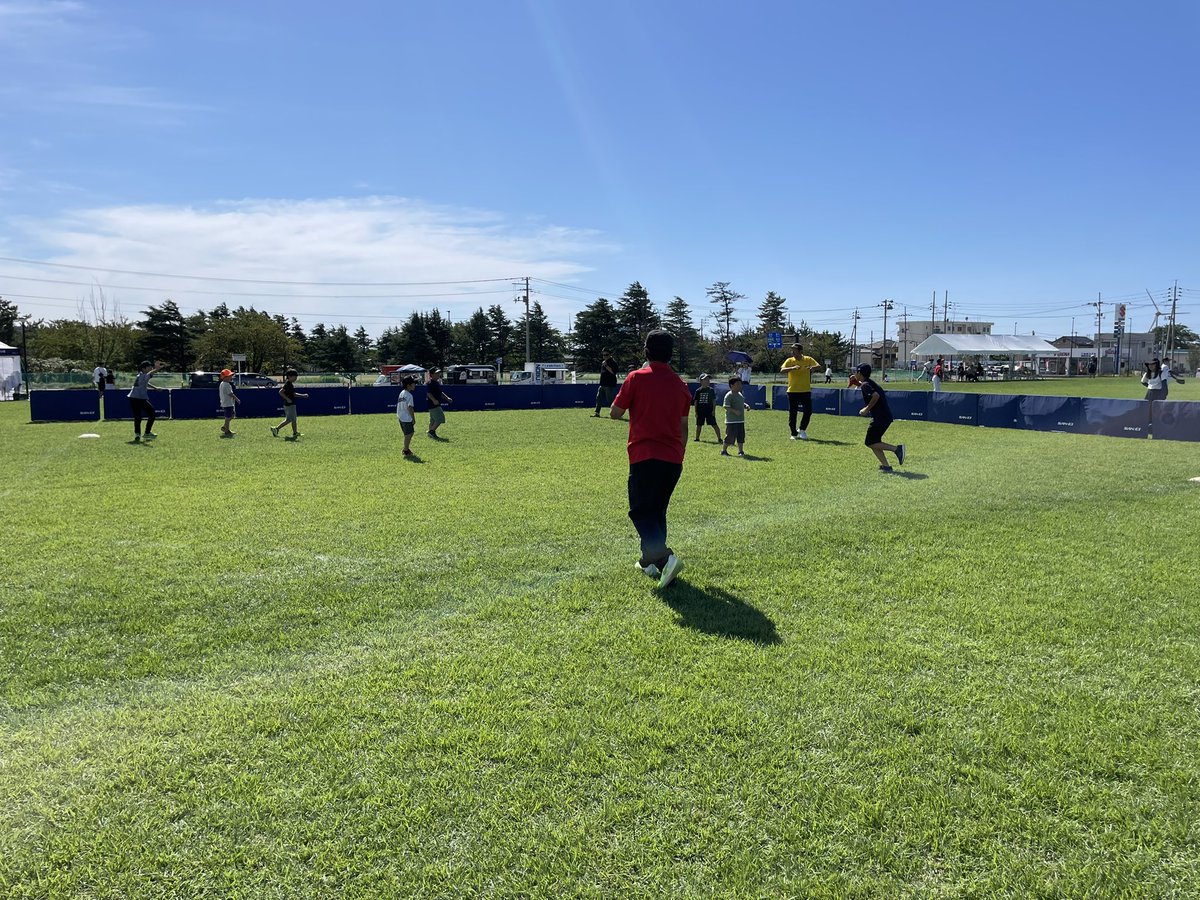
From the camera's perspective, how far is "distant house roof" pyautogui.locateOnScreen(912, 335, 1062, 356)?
221 feet

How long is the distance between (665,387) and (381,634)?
2.70 m

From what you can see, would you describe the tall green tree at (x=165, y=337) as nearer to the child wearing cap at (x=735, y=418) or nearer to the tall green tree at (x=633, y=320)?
the tall green tree at (x=633, y=320)

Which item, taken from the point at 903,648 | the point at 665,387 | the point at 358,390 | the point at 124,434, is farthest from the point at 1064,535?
the point at 358,390

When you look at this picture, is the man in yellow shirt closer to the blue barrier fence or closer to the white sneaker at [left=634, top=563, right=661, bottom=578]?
the blue barrier fence

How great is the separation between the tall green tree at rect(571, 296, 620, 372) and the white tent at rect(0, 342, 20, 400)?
188 feet

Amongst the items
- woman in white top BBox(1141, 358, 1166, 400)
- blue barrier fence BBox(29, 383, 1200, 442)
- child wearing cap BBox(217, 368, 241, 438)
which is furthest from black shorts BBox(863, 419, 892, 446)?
child wearing cap BBox(217, 368, 241, 438)

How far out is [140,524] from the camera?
786 centimetres

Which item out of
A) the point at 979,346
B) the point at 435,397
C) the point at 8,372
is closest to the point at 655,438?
the point at 435,397

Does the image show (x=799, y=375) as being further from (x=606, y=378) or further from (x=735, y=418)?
(x=606, y=378)

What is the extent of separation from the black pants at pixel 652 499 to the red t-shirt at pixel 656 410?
2.9 inches

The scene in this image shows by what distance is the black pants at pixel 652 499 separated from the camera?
5730 millimetres

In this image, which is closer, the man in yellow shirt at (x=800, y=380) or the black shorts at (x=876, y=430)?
the black shorts at (x=876, y=430)

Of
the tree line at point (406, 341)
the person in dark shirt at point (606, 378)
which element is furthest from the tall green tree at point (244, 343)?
the person in dark shirt at point (606, 378)

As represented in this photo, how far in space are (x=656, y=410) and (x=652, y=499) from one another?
0.70 m
